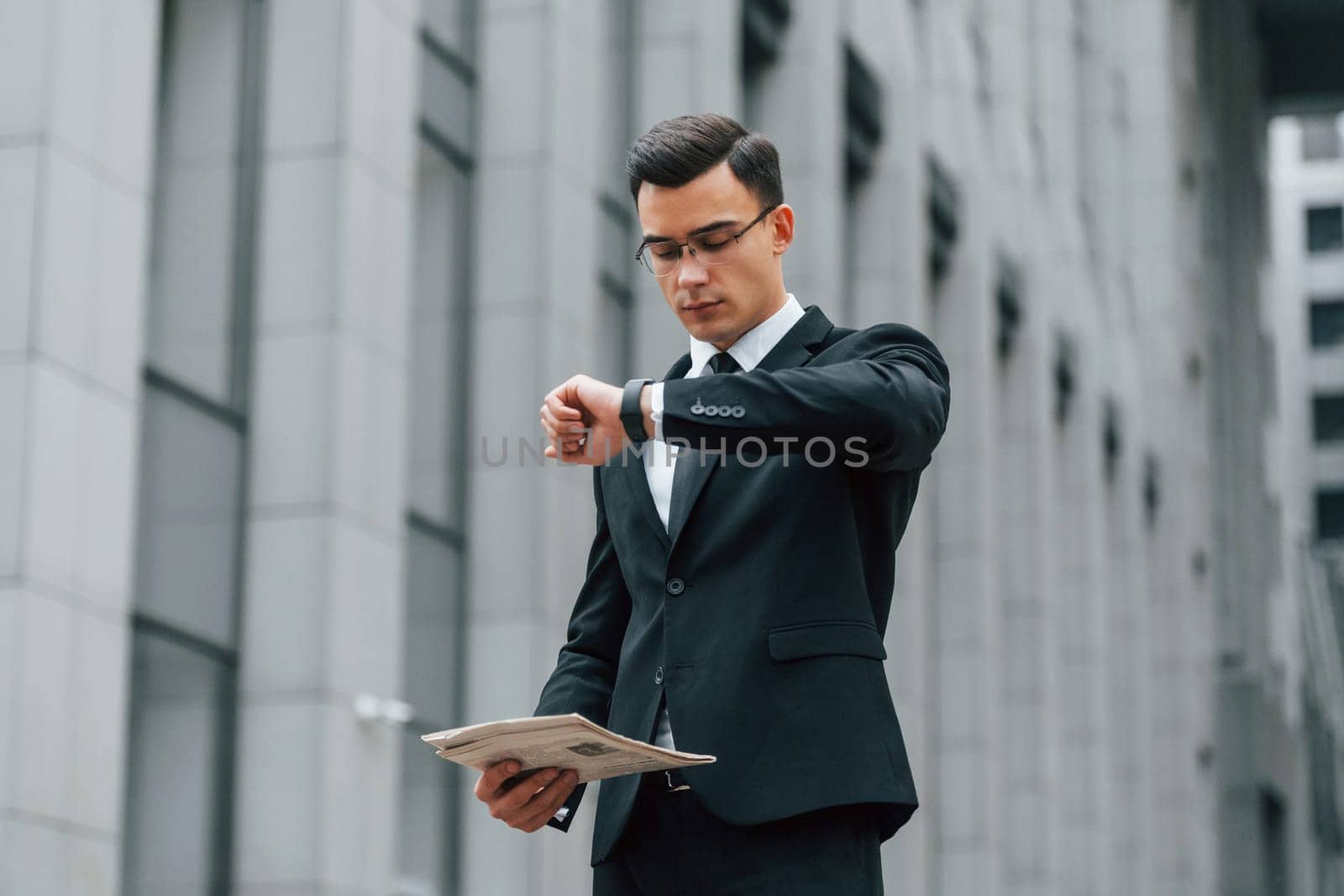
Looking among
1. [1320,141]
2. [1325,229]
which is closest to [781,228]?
[1325,229]

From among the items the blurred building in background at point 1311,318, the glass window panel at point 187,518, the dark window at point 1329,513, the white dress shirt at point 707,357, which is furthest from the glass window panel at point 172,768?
the dark window at point 1329,513

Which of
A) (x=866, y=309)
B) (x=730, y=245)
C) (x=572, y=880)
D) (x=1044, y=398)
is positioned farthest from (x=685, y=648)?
(x=1044, y=398)

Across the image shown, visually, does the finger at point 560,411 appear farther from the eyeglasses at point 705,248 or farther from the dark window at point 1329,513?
the dark window at point 1329,513

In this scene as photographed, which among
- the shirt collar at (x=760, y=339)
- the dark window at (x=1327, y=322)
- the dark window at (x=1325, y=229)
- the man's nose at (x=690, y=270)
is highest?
the dark window at (x=1325, y=229)

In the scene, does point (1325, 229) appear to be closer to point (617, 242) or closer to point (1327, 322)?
point (1327, 322)

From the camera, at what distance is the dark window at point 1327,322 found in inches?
3848

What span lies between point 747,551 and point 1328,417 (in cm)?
9700

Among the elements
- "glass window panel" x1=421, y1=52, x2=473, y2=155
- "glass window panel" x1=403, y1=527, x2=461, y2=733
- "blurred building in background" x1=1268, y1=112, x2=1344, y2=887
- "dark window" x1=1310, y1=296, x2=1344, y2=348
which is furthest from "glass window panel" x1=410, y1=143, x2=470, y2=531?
"dark window" x1=1310, y1=296, x2=1344, y2=348

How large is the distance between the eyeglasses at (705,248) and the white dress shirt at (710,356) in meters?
0.19

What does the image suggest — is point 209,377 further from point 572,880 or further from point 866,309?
point 866,309

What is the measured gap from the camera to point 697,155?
4195mm

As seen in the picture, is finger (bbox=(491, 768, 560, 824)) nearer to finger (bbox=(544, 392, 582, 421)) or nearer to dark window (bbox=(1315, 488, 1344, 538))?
finger (bbox=(544, 392, 582, 421))

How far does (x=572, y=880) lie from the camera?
15445 millimetres

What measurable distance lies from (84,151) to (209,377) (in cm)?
259
